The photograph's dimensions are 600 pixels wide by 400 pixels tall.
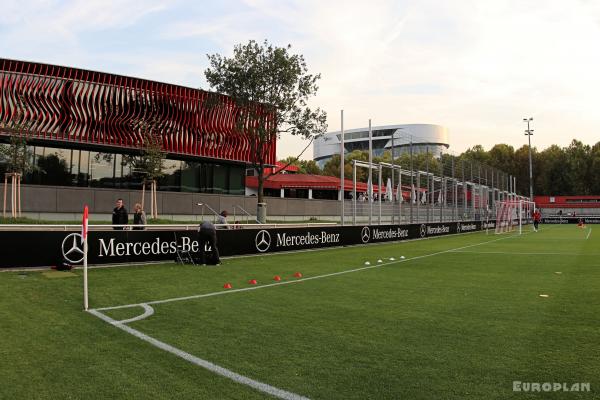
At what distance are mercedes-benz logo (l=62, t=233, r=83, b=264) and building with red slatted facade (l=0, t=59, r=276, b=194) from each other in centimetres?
1465

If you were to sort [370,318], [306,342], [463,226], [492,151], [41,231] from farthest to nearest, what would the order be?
[492,151], [463,226], [41,231], [370,318], [306,342]

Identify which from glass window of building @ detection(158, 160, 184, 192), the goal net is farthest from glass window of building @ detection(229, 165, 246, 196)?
the goal net

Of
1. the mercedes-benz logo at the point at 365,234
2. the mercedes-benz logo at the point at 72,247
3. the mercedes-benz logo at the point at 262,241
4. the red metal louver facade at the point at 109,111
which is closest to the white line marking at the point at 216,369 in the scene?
the mercedes-benz logo at the point at 72,247

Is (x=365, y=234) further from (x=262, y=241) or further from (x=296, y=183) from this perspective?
(x=296, y=183)

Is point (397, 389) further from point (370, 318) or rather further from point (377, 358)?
point (370, 318)

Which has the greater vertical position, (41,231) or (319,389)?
(41,231)

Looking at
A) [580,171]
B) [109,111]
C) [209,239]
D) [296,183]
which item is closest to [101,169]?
[109,111]

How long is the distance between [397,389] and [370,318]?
9.48 feet

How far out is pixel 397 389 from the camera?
14.0 feet

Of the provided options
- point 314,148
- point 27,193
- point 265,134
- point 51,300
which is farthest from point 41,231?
point 314,148

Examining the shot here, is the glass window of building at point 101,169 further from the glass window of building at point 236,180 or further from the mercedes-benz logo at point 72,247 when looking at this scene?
the mercedes-benz logo at point 72,247

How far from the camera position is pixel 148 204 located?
31.2 m

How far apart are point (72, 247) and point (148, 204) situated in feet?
61.5

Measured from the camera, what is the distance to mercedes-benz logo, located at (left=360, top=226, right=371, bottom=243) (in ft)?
78.8
